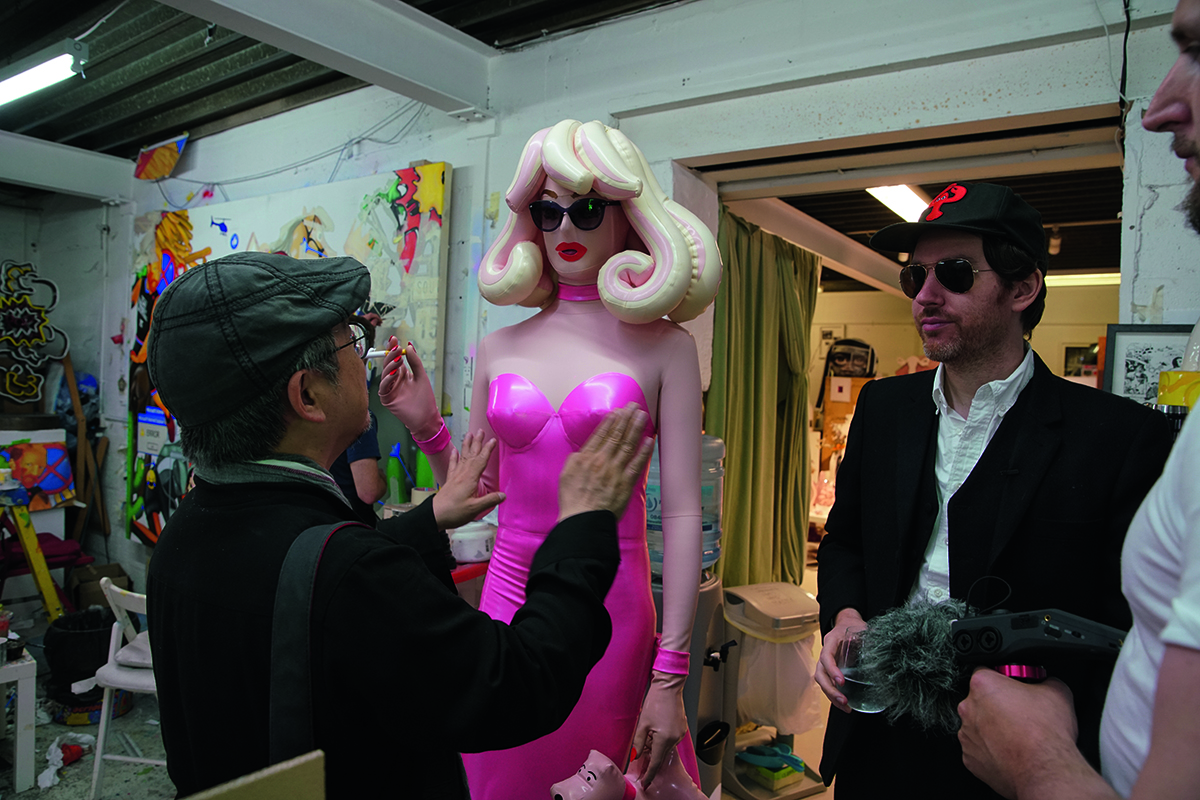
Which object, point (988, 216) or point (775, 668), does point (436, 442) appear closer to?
point (988, 216)

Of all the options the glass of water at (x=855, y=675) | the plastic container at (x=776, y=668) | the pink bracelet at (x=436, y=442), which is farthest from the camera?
the plastic container at (x=776, y=668)

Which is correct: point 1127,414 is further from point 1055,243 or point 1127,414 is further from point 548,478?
point 1055,243

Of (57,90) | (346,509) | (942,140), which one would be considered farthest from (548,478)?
(57,90)

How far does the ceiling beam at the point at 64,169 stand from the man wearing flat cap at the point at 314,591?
21.4 ft

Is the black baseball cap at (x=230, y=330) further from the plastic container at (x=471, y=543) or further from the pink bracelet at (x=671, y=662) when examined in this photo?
the plastic container at (x=471, y=543)

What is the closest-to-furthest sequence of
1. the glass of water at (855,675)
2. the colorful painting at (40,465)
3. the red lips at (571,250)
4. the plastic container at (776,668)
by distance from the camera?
1. the glass of water at (855,675)
2. the red lips at (571,250)
3. the plastic container at (776,668)
4. the colorful painting at (40,465)

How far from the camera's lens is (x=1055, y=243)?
6531mm

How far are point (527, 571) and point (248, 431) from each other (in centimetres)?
94

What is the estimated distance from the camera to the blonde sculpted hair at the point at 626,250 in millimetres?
1815

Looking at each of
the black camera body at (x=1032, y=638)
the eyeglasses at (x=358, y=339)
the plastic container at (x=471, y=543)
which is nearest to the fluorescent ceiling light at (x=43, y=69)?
the plastic container at (x=471, y=543)

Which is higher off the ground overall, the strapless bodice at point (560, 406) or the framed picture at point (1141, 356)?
the framed picture at point (1141, 356)

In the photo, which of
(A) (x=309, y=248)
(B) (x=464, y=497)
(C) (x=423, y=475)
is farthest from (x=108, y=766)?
(B) (x=464, y=497)

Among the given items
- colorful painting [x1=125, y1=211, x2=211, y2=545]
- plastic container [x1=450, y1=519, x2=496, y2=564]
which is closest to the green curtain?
plastic container [x1=450, y1=519, x2=496, y2=564]

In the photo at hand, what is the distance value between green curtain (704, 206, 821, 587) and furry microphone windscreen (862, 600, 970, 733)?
9.37 feet
